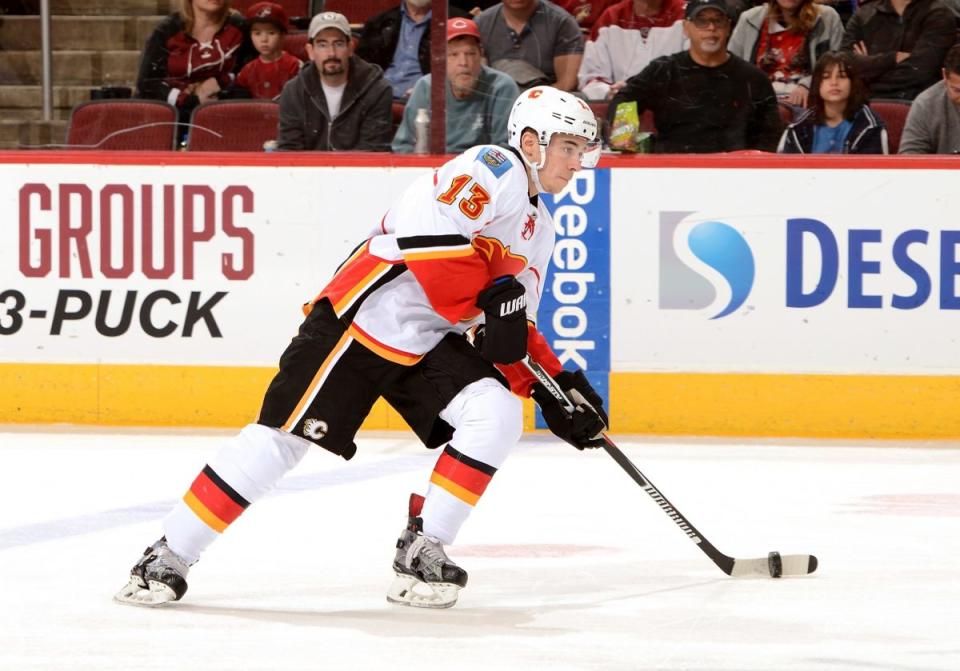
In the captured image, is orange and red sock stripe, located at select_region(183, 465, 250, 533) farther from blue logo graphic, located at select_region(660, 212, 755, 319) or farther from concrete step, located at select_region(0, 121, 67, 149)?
concrete step, located at select_region(0, 121, 67, 149)

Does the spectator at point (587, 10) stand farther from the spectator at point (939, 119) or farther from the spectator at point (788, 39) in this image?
the spectator at point (939, 119)

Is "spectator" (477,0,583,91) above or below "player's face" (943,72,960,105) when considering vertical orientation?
above

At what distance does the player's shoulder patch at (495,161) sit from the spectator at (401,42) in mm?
2852

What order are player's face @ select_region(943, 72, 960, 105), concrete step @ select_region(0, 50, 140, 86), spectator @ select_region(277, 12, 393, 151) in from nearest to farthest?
player's face @ select_region(943, 72, 960, 105) < spectator @ select_region(277, 12, 393, 151) < concrete step @ select_region(0, 50, 140, 86)

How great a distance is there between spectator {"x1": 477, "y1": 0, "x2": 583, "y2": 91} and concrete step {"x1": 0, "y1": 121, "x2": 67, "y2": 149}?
1.67 metres

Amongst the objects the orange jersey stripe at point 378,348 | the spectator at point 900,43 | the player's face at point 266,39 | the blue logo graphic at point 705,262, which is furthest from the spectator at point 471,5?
the orange jersey stripe at point 378,348

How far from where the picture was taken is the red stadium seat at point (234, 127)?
20.6 feet

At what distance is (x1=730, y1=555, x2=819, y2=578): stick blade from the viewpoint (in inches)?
148

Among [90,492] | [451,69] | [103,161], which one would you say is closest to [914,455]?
[451,69]

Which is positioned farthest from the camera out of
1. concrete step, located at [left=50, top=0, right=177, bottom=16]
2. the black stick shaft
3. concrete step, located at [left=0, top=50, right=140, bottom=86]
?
concrete step, located at [left=50, top=0, right=177, bottom=16]

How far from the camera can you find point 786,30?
6371 millimetres

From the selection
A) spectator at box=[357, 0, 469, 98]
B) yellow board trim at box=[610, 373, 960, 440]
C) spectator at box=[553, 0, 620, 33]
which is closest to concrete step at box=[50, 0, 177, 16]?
spectator at box=[357, 0, 469, 98]

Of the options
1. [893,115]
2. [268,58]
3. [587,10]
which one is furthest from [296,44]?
[893,115]

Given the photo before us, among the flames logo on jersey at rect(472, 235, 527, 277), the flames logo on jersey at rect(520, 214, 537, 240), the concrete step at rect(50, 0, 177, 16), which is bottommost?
the flames logo on jersey at rect(472, 235, 527, 277)
